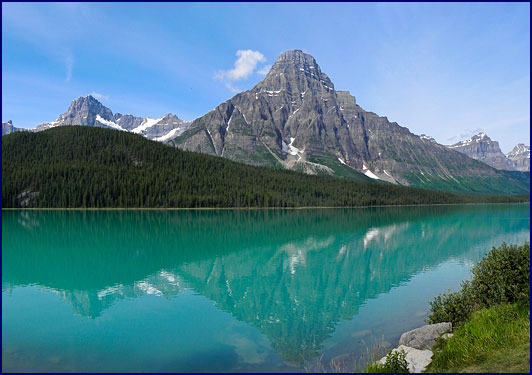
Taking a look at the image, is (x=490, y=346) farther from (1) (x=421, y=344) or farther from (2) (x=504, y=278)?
(2) (x=504, y=278)

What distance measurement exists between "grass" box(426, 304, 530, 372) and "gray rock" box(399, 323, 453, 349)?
2.33ft

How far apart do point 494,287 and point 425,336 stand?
18.7ft

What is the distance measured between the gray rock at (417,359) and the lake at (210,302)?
2.62m

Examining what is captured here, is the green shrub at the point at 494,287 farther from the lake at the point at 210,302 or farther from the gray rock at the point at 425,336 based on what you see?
the lake at the point at 210,302

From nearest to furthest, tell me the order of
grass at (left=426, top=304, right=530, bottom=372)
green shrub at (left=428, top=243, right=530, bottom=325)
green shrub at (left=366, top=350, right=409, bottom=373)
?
1. grass at (left=426, top=304, right=530, bottom=372)
2. green shrub at (left=366, top=350, right=409, bottom=373)
3. green shrub at (left=428, top=243, right=530, bottom=325)

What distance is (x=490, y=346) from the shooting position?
14281 mm

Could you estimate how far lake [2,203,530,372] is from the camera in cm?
1927

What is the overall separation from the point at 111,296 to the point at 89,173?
17879 centimetres

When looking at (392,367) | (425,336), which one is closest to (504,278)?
(425,336)

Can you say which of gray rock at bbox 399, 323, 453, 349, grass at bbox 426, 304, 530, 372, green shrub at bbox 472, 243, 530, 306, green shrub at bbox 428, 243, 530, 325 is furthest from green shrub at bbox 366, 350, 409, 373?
green shrub at bbox 472, 243, 530, 306

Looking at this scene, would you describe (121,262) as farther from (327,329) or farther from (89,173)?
(89,173)

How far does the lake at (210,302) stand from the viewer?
1927 cm

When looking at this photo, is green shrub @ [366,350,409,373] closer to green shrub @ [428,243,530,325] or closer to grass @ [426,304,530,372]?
grass @ [426,304,530,372]

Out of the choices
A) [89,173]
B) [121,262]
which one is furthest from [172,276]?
[89,173]
